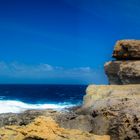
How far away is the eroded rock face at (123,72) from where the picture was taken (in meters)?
17.1

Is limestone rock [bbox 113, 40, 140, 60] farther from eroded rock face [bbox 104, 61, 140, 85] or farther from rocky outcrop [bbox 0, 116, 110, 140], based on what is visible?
rocky outcrop [bbox 0, 116, 110, 140]

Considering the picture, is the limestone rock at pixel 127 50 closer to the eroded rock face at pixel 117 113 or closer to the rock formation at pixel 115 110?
the rock formation at pixel 115 110

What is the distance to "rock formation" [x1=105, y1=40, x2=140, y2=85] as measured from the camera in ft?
58.2

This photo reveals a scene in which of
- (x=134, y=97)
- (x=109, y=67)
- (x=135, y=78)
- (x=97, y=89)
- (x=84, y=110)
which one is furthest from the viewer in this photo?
(x=109, y=67)

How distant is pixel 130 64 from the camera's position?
17562 mm

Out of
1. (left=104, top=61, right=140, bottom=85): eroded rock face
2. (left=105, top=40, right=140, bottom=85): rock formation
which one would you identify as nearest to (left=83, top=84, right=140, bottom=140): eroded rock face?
(left=104, top=61, right=140, bottom=85): eroded rock face

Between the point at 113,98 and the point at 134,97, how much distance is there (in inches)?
25.5

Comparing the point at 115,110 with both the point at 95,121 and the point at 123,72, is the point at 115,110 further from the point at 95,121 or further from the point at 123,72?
the point at 123,72

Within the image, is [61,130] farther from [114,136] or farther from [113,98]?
[113,98]

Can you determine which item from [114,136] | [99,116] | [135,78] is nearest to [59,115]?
[99,116]

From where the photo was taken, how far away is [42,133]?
9.73m

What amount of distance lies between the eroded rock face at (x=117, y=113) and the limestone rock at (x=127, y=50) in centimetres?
518

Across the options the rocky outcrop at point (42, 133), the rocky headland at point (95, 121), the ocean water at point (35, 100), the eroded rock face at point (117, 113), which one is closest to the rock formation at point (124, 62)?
the rocky headland at point (95, 121)

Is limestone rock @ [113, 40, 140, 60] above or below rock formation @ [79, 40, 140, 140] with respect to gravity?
above
